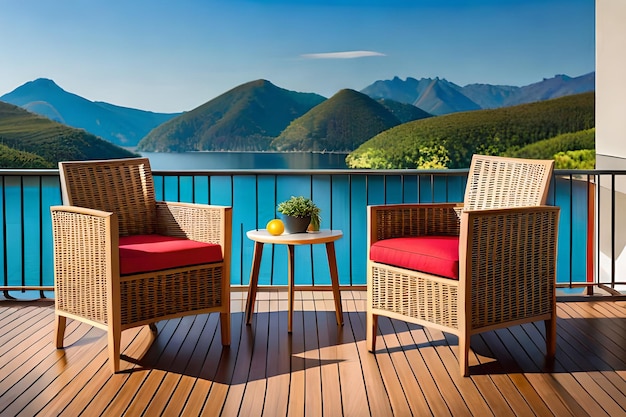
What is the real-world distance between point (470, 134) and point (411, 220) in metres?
10.4

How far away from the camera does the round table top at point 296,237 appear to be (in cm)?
386

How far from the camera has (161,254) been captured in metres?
3.49

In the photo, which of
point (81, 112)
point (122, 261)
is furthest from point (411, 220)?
point (81, 112)

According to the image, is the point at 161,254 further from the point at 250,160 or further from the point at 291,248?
the point at 250,160

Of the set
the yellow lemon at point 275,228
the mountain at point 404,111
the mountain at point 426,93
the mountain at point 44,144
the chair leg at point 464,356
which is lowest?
the chair leg at point 464,356

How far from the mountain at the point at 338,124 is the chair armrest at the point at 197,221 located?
9.23 metres

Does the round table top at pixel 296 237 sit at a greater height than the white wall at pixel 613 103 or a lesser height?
lesser

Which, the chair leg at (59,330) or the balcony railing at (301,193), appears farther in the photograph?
the balcony railing at (301,193)

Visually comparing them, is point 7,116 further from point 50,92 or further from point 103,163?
point 103,163

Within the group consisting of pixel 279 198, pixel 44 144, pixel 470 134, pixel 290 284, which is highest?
pixel 470 134

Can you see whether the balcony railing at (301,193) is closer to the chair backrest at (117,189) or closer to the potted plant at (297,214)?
the chair backrest at (117,189)

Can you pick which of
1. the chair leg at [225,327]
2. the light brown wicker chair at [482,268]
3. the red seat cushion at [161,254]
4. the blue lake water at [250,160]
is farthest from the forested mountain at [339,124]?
the chair leg at [225,327]

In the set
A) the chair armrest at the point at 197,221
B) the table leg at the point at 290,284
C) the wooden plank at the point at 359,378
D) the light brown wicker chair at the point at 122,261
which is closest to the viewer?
the wooden plank at the point at 359,378

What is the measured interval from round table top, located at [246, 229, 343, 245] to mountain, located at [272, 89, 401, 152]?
9.30 meters
